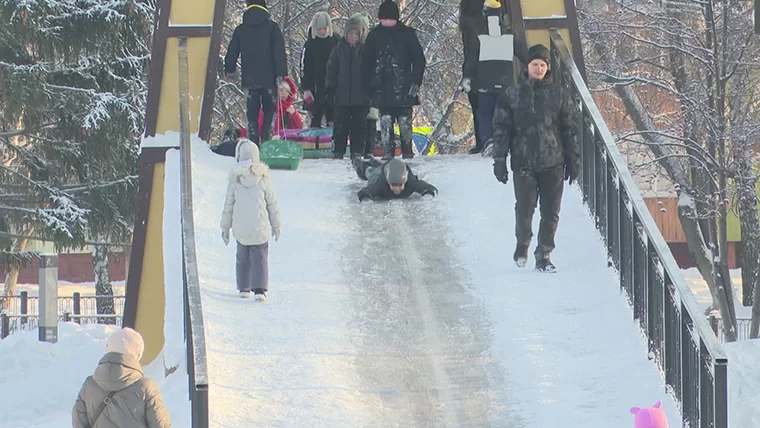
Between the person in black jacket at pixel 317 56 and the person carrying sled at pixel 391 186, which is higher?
the person in black jacket at pixel 317 56

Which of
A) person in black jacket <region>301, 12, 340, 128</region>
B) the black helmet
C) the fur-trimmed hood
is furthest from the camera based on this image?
person in black jacket <region>301, 12, 340, 128</region>

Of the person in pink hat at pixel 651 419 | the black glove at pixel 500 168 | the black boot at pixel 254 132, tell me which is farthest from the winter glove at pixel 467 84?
the person in pink hat at pixel 651 419

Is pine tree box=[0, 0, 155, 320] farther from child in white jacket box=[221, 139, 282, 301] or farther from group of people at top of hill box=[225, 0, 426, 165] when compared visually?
child in white jacket box=[221, 139, 282, 301]

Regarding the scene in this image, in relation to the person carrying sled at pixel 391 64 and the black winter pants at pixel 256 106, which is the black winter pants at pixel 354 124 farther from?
the black winter pants at pixel 256 106

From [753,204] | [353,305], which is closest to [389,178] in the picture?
[353,305]

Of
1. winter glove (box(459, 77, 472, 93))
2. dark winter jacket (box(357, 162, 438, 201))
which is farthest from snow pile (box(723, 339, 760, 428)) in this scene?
winter glove (box(459, 77, 472, 93))

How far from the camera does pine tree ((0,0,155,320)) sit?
90.3 ft

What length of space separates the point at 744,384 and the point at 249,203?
469 cm

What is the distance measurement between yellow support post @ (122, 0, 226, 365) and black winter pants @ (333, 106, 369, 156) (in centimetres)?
125

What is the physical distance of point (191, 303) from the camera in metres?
9.48

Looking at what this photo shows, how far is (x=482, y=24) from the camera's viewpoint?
50.1 ft

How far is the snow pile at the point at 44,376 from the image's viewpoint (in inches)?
645

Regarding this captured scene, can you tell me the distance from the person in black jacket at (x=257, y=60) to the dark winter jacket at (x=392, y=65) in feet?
2.74

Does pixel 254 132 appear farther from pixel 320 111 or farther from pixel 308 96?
pixel 320 111
